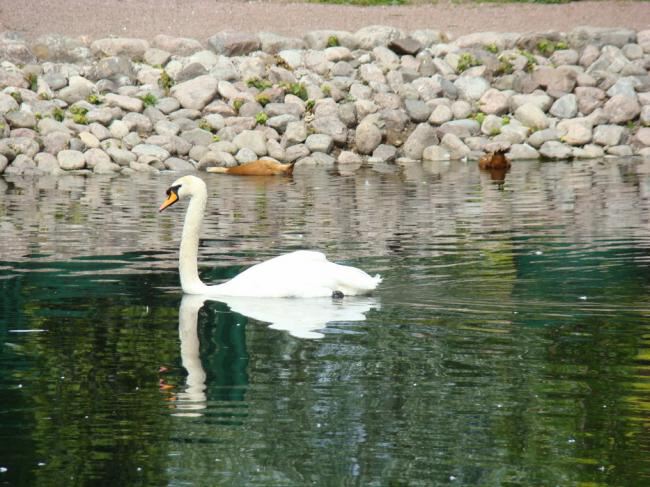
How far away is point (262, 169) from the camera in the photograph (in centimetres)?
2261

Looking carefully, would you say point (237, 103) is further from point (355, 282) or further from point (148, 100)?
point (355, 282)

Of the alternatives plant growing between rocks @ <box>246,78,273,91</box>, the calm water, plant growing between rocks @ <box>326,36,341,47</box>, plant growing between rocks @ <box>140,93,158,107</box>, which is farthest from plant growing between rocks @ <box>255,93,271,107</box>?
the calm water

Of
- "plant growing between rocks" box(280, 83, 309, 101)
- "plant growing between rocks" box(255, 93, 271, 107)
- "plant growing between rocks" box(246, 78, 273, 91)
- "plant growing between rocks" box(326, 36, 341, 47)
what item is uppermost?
"plant growing between rocks" box(326, 36, 341, 47)

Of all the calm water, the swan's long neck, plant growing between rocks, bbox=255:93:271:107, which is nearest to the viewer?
the calm water

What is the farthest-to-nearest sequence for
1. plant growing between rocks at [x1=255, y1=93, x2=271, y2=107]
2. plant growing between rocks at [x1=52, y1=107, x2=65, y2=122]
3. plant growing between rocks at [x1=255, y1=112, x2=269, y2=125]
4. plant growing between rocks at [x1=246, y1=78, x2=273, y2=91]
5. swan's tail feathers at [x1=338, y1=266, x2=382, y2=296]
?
plant growing between rocks at [x1=246, y1=78, x2=273, y2=91] → plant growing between rocks at [x1=255, y1=93, x2=271, y2=107] → plant growing between rocks at [x1=255, y1=112, x2=269, y2=125] → plant growing between rocks at [x1=52, y1=107, x2=65, y2=122] → swan's tail feathers at [x1=338, y1=266, x2=382, y2=296]

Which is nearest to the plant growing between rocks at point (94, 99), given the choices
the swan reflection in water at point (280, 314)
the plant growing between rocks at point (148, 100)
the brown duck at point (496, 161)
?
the plant growing between rocks at point (148, 100)

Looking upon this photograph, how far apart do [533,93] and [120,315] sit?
18123 mm

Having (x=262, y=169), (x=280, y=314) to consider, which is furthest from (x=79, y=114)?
(x=280, y=314)

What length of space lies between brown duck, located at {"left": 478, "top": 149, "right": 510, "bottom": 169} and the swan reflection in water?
40.7 feet

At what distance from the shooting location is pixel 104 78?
2602 centimetres

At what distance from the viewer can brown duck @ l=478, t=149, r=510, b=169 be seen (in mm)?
22391

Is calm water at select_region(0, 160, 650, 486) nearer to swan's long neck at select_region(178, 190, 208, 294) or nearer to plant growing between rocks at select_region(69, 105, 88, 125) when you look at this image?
swan's long neck at select_region(178, 190, 208, 294)

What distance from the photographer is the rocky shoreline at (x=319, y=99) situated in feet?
78.6

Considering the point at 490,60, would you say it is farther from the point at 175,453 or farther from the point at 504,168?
the point at 175,453
